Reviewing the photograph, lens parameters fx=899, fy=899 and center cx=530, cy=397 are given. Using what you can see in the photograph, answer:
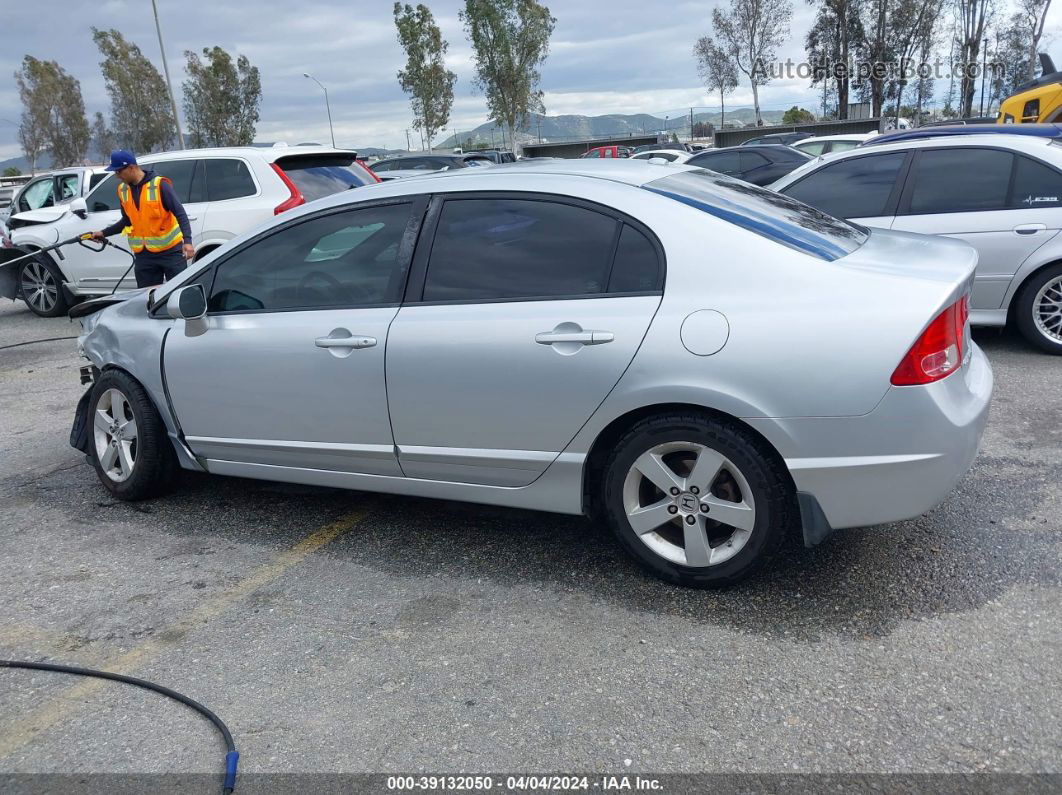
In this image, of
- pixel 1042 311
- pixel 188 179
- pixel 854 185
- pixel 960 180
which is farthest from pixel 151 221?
pixel 1042 311

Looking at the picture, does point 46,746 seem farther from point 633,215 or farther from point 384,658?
point 633,215

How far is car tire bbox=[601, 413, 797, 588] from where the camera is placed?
3176 millimetres

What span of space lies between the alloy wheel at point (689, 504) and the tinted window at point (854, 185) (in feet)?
13.9

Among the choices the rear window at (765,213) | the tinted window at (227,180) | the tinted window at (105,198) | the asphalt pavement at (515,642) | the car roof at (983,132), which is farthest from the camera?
the tinted window at (105,198)

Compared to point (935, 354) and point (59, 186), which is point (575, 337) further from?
point (59, 186)

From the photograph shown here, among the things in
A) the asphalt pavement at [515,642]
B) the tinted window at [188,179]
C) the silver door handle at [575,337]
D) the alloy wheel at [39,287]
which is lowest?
the asphalt pavement at [515,642]

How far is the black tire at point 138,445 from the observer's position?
14.8ft

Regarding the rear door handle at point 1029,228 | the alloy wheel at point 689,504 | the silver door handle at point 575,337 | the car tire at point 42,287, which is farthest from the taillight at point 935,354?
the car tire at point 42,287

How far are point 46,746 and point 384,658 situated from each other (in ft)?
3.46

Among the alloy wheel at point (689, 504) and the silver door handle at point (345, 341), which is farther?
the silver door handle at point (345, 341)

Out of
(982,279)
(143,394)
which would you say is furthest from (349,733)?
(982,279)

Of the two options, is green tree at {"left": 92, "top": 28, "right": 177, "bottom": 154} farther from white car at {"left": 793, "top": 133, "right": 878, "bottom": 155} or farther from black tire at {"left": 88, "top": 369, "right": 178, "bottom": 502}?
black tire at {"left": 88, "top": 369, "right": 178, "bottom": 502}

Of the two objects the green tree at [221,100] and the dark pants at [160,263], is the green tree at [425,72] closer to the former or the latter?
the green tree at [221,100]

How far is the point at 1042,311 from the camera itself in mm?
6477
